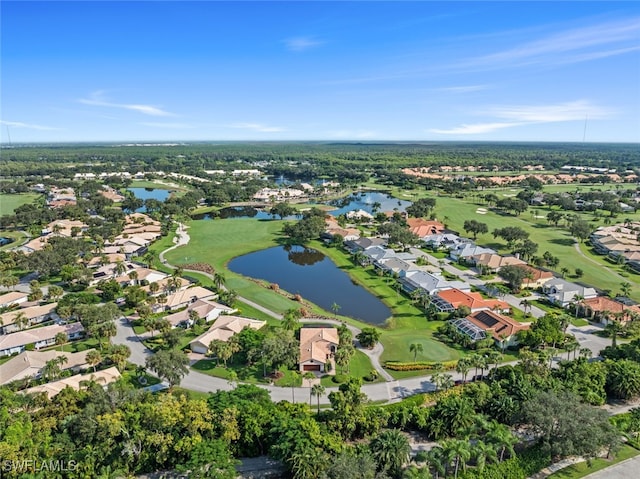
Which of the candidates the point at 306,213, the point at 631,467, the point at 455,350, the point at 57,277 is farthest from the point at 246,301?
the point at 306,213

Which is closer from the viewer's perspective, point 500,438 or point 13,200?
point 500,438

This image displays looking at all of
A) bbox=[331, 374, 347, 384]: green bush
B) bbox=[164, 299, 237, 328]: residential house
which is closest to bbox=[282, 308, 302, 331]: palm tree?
bbox=[164, 299, 237, 328]: residential house

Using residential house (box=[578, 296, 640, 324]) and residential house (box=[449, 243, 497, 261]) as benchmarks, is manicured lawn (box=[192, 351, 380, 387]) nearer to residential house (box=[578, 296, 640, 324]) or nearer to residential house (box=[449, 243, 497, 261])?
residential house (box=[578, 296, 640, 324])

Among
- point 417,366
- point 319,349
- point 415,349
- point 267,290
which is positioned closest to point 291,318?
point 319,349

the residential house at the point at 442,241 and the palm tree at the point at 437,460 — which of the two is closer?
the palm tree at the point at 437,460

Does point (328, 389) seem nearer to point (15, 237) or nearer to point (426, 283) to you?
point (426, 283)

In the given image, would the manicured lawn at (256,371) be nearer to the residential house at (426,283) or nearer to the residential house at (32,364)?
the residential house at (32,364)

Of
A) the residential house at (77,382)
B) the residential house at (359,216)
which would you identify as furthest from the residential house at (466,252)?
the residential house at (77,382)
